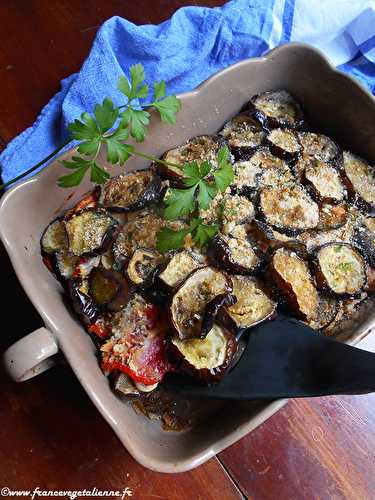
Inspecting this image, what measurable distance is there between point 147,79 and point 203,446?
3.53 feet

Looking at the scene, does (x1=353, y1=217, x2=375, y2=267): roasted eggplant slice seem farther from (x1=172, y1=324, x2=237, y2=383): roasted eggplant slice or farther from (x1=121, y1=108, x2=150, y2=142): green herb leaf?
(x1=121, y1=108, x2=150, y2=142): green herb leaf

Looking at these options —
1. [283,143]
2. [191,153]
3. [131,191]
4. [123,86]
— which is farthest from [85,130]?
[283,143]

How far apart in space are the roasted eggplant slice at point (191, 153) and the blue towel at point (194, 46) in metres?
0.28

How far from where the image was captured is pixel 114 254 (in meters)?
1.41

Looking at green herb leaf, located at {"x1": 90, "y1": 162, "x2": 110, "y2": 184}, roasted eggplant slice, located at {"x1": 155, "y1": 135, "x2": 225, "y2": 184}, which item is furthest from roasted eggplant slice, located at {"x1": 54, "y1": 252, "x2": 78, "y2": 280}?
roasted eggplant slice, located at {"x1": 155, "y1": 135, "x2": 225, "y2": 184}

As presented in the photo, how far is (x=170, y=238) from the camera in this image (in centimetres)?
132

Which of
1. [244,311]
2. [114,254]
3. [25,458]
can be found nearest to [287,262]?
[244,311]

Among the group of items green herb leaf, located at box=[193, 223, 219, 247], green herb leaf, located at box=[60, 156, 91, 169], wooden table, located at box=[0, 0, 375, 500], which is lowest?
wooden table, located at box=[0, 0, 375, 500]

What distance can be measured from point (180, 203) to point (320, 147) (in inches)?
20.5

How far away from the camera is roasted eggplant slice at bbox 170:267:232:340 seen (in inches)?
50.9

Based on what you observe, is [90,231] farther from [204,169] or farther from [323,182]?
[323,182]

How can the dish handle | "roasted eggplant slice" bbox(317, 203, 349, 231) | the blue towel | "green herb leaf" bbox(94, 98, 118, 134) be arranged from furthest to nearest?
the blue towel < "roasted eggplant slice" bbox(317, 203, 349, 231) < "green herb leaf" bbox(94, 98, 118, 134) < the dish handle

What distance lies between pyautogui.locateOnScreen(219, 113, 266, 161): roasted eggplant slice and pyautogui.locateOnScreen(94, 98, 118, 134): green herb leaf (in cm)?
39

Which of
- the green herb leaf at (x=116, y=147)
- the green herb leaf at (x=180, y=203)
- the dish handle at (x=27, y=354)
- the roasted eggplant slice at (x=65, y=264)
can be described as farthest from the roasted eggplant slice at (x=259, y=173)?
the dish handle at (x=27, y=354)
